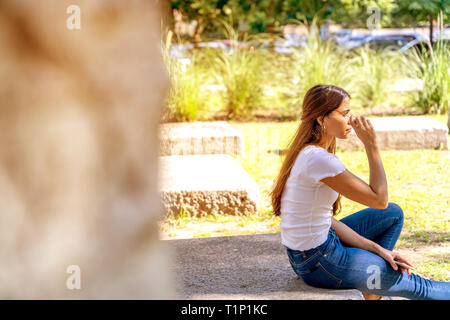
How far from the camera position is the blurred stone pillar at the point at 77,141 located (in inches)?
21.9

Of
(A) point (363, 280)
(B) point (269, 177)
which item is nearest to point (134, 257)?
(A) point (363, 280)

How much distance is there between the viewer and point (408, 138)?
7.73 meters

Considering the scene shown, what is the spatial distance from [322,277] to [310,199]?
36 cm

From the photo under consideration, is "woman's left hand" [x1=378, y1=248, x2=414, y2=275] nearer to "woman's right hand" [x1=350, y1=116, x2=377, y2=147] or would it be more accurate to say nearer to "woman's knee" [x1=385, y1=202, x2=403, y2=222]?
"woman's knee" [x1=385, y1=202, x2=403, y2=222]

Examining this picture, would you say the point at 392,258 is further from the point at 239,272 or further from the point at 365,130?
the point at 239,272

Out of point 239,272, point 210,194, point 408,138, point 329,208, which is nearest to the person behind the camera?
point 329,208

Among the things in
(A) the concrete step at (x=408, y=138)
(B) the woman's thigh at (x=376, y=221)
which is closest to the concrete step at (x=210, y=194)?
(B) the woman's thigh at (x=376, y=221)

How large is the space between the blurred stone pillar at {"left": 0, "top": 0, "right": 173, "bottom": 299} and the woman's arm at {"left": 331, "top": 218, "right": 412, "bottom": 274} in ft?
7.87

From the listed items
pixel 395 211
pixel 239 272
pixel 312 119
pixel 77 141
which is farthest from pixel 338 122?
pixel 77 141

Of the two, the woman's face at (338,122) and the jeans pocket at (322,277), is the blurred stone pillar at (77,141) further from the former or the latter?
the woman's face at (338,122)

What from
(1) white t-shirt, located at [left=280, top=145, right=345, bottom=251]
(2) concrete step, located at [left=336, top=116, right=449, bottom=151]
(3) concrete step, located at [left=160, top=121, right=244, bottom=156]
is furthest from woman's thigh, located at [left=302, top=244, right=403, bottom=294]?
(2) concrete step, located at [left=336, top=116, right=449, bottom=151]

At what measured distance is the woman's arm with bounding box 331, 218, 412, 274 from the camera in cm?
286

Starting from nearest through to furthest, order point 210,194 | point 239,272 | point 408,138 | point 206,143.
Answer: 1. point 239,272
2. point 210,194
3. point 206,143
4. point 408,138
